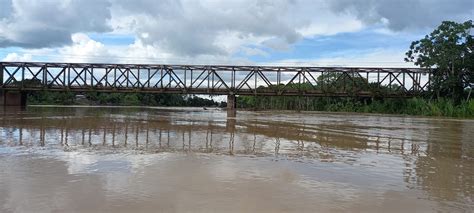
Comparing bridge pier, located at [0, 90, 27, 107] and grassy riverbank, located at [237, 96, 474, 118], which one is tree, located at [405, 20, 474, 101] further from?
bridge pier, located at [0, 90, 27, 107]

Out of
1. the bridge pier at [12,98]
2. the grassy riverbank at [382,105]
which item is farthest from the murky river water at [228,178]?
the bridge pier at [12,98]

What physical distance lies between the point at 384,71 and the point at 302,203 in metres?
70.1

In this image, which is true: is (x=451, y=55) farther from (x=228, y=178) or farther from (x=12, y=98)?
(x=12, y=98)

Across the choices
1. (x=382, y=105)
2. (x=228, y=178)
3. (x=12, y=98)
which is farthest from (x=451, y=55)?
(x=12, y=98)

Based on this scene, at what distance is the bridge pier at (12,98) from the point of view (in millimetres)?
77375

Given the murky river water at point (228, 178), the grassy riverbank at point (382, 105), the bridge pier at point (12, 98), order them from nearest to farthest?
the murky river water at point (228, 178) → the grassy riverbank at point (382, 105) → the bridge pier at point (12, 98)

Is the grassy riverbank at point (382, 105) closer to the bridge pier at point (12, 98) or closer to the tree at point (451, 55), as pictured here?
the tree at point (451, 55)

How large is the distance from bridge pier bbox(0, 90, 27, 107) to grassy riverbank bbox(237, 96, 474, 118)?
58.1 m

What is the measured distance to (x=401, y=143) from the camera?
15.6 metres

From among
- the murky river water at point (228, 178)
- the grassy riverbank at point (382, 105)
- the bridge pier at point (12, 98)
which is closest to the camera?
the murky river water at point (228, 178)

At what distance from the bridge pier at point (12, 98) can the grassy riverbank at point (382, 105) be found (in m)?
58.1

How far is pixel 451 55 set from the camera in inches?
2174

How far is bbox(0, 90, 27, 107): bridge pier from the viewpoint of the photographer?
7738cm

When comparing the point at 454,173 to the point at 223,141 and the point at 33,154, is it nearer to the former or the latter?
the point at 223,141
